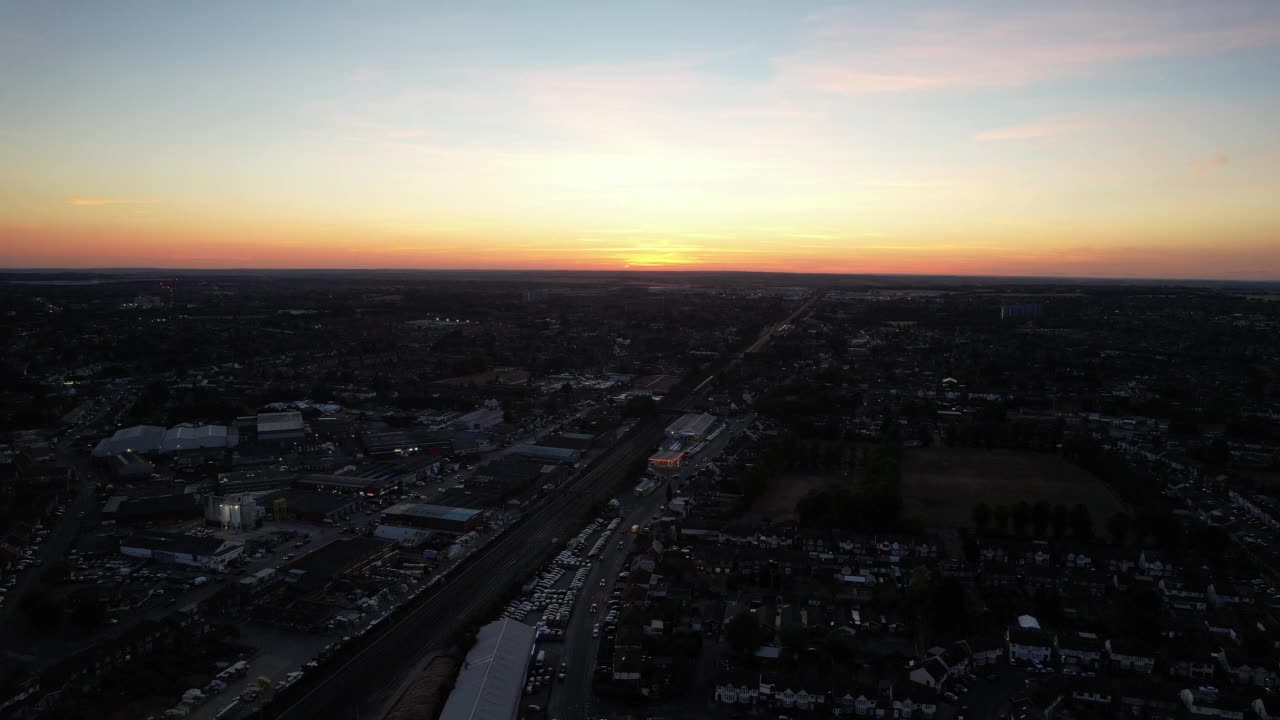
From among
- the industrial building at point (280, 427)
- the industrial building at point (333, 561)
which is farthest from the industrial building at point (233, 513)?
the industrial building at point (280, 427)

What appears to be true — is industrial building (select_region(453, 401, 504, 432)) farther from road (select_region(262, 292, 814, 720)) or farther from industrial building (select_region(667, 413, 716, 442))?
road (select_region(262, 292, 814, 720))

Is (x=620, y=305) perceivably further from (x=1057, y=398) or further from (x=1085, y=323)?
(x=1057, y=398)

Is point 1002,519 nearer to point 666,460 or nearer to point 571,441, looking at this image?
point 666,460

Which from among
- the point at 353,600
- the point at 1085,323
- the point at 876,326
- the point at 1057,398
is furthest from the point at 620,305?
the point at 353,600

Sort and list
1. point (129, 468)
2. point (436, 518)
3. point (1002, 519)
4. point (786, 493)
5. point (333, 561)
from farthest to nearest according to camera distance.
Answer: point (129, 468), point (786, 493), point (436, 518), point (1002, 519), point (333, 561)

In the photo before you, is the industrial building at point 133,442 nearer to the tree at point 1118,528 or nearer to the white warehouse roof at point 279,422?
the white warehouse roof at point 279,422

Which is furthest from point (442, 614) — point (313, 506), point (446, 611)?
point (313, 506)

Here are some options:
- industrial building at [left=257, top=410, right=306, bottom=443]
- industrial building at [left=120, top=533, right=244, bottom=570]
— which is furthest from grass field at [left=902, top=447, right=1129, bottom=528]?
industrial building at [left=257, top=410, right=306, bottom=443]
